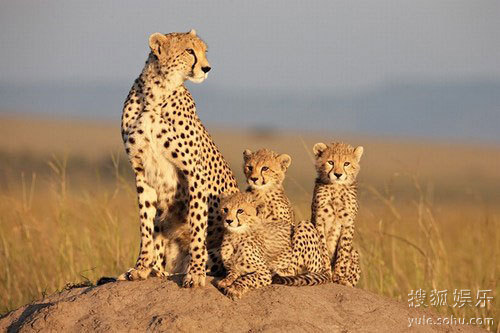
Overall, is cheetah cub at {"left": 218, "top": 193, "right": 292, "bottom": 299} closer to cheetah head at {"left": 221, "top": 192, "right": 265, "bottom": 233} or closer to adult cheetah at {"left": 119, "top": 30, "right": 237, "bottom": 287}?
cheetah head at {"left": 221, "top": 192, "right": 265, "bottom": 233}

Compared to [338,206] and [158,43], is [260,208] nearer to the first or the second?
[338,206]

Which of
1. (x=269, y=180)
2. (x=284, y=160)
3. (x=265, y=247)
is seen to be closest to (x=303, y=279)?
(x=265, y=247)

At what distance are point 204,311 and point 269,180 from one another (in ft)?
4.11

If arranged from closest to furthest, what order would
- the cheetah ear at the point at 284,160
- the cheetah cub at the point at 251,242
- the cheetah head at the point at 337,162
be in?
1. the cheetah cub at the point at 251,242
2. the cheetah head at the point at 337,162
3. the cheetah ear at the point at 284,160

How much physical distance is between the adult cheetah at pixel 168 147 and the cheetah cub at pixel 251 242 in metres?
0.17

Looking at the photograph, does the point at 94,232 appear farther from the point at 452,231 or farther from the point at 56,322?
the point at 452,231

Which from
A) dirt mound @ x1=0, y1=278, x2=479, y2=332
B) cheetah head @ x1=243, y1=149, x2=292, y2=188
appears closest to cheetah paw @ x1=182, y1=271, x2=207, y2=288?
dirt mound @ x1=0, y1=278, x2=479, y2=332

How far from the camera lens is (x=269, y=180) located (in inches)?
219

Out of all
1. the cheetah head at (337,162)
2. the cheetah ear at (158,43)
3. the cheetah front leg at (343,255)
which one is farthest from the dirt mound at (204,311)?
the cheetah ear at (158,43)

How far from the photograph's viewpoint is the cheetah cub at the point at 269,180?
5.51m

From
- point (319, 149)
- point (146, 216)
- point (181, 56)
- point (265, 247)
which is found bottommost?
point (265, 247)

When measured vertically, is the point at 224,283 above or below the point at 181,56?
below

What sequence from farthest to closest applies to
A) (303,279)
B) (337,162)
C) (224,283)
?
1. (337,162)
2. (303,279)
3. (224,283)

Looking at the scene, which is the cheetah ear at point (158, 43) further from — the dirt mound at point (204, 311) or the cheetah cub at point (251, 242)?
the dirt mound at point (204, 311)
